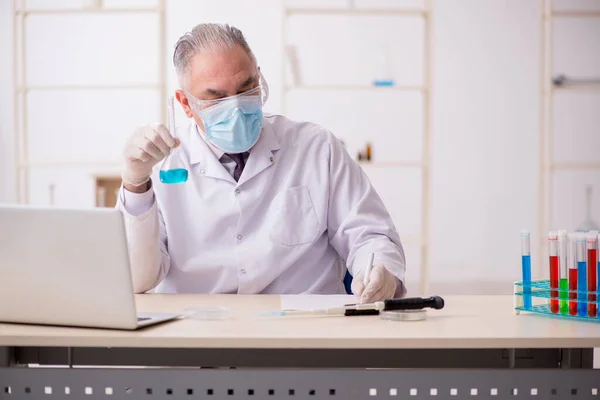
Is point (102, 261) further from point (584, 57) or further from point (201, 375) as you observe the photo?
point (584, 57)

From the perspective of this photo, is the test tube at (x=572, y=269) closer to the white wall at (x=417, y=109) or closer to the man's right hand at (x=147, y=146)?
the man's right hand at (x=147, y=146)

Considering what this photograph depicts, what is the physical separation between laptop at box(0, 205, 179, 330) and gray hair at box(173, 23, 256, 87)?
0.78 m

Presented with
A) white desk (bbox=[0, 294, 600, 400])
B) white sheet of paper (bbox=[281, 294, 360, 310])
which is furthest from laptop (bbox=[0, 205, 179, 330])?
white sheet of paper (bbox=[281, 294, 360, 310])

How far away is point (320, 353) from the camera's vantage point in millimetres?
1388

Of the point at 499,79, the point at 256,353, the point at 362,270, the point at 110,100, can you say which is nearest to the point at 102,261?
the point at 256,353

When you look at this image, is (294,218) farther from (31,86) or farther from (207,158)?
(31,86)

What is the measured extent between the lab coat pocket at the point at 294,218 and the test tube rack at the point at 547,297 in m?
0.65

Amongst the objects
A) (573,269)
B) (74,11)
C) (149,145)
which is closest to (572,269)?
(573,269)

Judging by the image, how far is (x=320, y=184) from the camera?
6.68ft

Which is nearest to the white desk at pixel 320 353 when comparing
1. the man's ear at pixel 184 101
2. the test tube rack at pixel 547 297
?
the test tube rack at pixel 547 297

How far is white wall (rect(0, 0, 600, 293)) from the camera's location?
554cm

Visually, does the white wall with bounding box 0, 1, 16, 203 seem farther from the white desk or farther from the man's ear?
the white desk

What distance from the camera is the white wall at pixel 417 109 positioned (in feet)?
18.2

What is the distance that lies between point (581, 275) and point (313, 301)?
0.53m
